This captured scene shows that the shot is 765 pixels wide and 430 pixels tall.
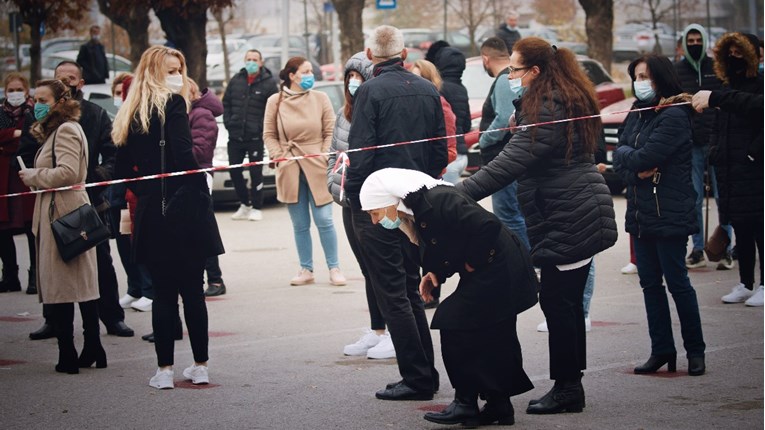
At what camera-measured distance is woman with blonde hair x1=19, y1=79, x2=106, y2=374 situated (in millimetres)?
7879

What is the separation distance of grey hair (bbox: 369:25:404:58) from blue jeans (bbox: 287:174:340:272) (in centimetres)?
397

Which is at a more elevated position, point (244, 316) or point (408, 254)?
point (408, 254)

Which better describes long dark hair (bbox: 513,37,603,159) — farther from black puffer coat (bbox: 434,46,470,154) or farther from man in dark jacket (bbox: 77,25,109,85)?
man in dark jacket (bbox: 77,25,109,85)

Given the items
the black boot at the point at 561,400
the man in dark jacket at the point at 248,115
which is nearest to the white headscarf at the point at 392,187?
the black boot at the point at 561,400

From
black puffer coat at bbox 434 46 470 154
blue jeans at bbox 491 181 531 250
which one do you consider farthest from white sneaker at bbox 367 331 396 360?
black puffer coat at bbox 434 46 470 154

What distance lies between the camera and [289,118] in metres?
11.6

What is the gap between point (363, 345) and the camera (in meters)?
8.36

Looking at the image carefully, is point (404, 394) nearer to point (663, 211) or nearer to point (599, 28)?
point (663, 211)

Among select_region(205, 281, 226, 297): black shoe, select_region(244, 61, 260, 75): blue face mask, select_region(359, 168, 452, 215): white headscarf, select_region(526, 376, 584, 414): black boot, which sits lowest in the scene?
select_region(205, 281, 226, 297): black shoe

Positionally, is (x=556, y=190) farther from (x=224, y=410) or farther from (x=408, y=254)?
(x=224, y=410)

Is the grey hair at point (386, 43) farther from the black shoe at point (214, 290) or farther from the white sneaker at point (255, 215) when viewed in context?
the white sneaker at point (255, 215)

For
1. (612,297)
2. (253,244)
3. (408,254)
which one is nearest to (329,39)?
(253,244)

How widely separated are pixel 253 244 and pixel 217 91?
23159 millimetres

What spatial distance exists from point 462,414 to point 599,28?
25392mm
